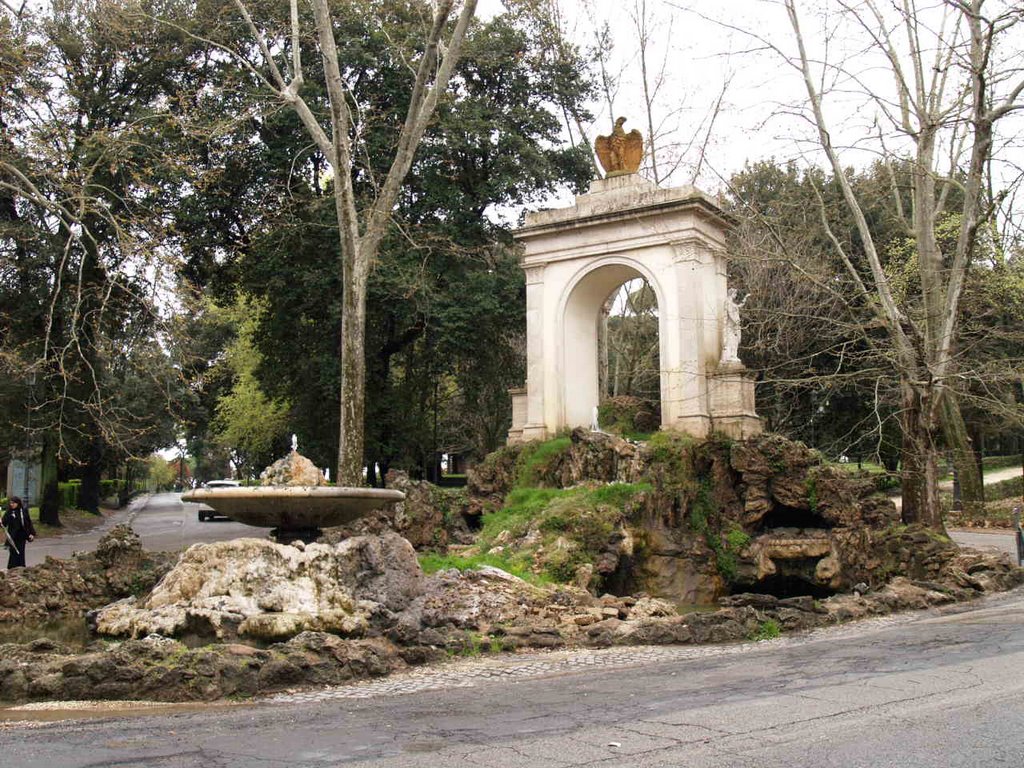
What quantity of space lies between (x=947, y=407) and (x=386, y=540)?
791 inches

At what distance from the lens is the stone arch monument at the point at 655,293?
17172 mm

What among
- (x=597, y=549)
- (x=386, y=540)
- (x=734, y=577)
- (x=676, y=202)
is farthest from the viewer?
(x=676, y=202)

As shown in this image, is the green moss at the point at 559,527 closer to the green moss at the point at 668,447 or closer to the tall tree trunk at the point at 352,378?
the green moss at the point at 668,447

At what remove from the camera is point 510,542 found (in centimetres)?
1402

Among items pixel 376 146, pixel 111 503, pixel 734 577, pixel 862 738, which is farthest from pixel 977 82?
pixel 111 503

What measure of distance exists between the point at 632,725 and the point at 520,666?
8.51 ft

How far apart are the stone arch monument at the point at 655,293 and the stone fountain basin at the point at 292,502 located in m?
7.81

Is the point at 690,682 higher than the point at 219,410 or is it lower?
lower

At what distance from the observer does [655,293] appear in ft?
60.0

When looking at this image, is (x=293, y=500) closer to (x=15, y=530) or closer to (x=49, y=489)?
(x=15, y=530)

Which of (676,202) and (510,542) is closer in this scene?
(510,542)

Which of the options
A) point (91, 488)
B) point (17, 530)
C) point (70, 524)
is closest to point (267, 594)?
point (17, 530)

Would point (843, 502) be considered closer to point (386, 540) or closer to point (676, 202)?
point (676, 202)

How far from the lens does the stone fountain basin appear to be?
996cm
